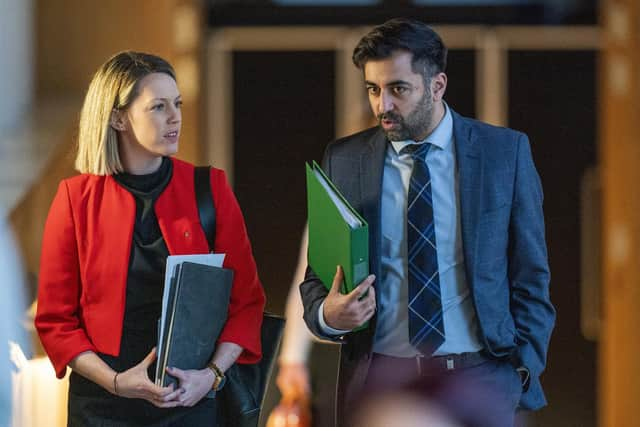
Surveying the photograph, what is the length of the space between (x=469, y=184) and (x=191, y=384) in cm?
79

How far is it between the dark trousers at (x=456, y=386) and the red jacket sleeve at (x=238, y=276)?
0.30 meters

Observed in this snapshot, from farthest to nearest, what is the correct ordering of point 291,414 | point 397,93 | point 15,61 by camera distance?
point 15,61, point 291,414, point 397,93

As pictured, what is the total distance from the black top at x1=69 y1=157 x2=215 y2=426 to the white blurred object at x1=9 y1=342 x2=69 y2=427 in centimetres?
62

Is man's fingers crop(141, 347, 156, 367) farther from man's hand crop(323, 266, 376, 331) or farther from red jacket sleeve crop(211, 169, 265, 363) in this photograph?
man's hand crop(323, 266, 376, 331)

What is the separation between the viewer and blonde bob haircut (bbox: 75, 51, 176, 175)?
2.84m

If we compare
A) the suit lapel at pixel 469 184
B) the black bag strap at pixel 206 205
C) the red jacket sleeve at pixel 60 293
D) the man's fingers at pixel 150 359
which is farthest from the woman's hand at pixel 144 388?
the suit lapel at pixel 469 184

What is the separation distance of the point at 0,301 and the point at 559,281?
2.92 m

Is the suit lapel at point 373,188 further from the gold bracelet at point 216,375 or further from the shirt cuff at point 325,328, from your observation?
the gold bracelet at point 216,375

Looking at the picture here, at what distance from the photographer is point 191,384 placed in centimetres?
280

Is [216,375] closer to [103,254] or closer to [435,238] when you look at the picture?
[103,254]

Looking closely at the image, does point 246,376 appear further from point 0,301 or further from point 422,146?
point 0,301

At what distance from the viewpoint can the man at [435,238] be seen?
2900 millimetres

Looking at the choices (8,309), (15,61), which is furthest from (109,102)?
(15,61)

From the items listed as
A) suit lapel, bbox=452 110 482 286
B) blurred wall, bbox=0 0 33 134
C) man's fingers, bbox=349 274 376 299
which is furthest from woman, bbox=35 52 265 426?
blurred wall, bbox=0 0 33 134
